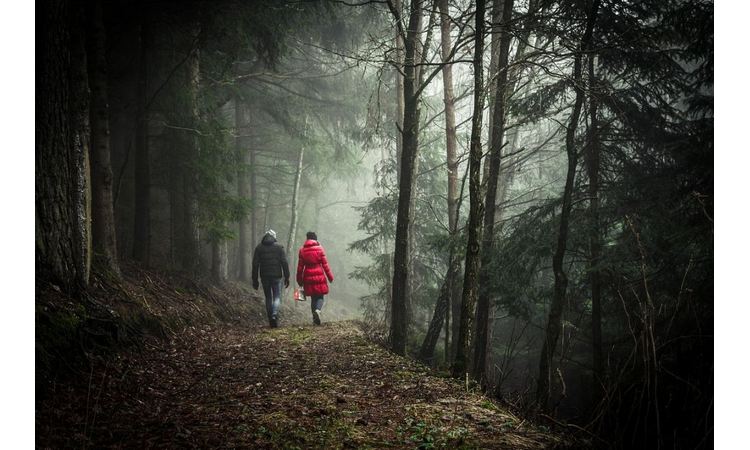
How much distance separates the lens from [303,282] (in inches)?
415

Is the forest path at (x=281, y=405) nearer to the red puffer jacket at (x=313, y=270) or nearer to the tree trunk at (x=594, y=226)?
the red puffer jacket at (x=313, y=270)

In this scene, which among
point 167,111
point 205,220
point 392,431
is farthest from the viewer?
point 205,220

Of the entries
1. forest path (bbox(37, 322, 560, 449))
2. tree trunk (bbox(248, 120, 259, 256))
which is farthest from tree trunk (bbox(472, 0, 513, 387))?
tree trunk (bbox(248, 120, 259, 256))

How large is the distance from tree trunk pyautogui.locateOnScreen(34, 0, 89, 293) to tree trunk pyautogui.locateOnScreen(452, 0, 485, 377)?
4.51 m

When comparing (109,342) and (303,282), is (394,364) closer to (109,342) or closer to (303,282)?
(109,342)

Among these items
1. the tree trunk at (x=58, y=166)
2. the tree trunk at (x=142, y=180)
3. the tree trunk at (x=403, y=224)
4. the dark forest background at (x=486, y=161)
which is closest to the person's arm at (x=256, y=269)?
the dark forest background at (x=486, y=161)

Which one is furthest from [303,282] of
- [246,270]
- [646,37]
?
[246,270]

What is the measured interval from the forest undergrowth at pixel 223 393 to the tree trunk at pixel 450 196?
276 centimetres

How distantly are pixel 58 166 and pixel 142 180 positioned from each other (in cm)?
514

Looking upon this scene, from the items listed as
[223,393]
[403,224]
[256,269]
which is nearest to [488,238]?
[403,224]

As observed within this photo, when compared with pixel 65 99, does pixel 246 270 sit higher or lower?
lower

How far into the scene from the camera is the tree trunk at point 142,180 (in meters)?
9.73

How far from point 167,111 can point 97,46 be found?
2.43m

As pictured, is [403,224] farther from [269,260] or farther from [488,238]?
[269,260]
